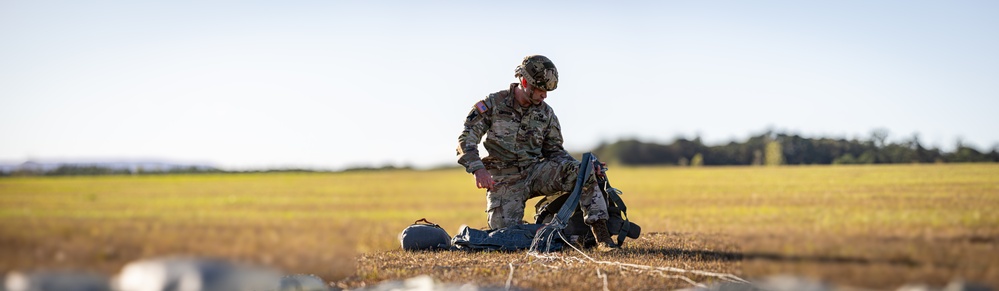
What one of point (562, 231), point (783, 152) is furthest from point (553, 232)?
point (783, 152)

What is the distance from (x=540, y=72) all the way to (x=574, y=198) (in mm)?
1471

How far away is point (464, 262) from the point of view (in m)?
8.26

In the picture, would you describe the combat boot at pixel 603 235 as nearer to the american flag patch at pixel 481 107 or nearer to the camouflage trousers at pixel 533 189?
the camouflage trousers at pixel 533 189

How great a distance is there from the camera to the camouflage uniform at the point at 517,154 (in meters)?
9.49

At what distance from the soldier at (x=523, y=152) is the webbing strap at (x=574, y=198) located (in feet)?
0.30

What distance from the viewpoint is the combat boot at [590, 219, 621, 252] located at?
30.6 ft

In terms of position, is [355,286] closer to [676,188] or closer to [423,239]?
[423,239]

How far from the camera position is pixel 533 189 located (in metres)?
9.89

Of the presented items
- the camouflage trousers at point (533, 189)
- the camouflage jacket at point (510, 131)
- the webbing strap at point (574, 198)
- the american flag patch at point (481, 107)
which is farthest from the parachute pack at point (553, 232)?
the american flag patch at point (481, 107)

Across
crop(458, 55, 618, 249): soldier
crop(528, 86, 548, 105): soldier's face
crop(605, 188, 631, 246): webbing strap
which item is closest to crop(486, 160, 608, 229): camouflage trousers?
crop(458, 55, 618, 249): soldier

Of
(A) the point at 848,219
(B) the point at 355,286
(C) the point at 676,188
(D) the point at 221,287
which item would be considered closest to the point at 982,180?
(A) the point at 848,219

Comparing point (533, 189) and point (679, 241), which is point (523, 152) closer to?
point (533, 189)

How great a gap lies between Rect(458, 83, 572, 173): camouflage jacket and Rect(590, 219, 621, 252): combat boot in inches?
39.3

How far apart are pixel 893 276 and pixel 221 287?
374 centimetres
